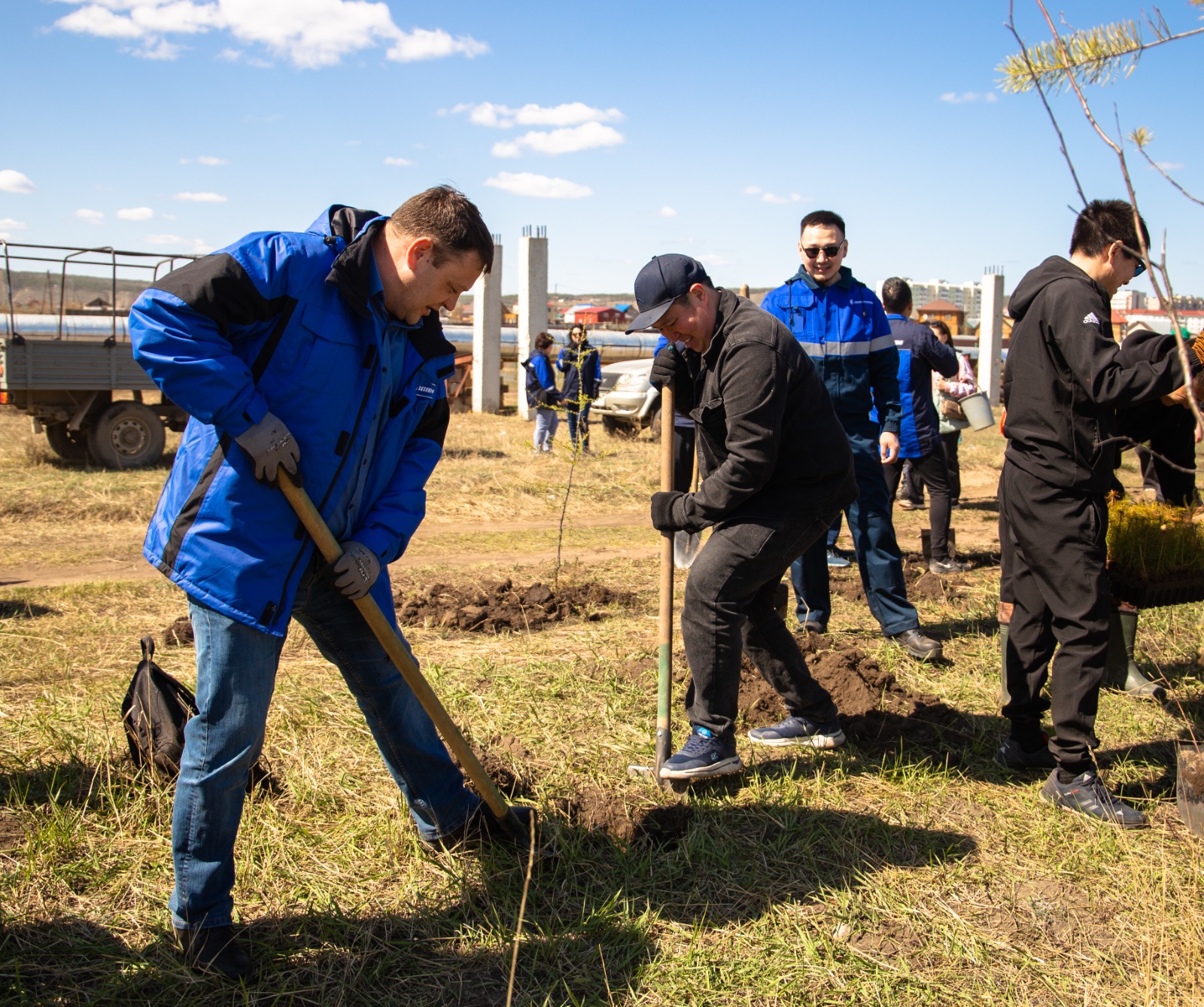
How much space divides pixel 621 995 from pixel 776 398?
1890 millimetres

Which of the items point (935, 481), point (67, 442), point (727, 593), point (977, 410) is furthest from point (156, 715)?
point (67, 442)

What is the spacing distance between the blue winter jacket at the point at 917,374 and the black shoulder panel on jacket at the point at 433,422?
5109mm

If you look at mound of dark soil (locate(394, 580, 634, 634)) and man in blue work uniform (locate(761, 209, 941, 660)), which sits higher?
man in blue work uniform (locate(761, 209, 941, 660))

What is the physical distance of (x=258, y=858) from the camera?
10.5 ft

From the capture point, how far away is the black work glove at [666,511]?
12.1ft

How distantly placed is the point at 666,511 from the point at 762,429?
1.68ft

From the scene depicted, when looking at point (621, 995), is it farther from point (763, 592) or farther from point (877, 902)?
point (763, 592)

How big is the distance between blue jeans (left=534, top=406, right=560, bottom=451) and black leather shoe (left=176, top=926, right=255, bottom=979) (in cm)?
1171

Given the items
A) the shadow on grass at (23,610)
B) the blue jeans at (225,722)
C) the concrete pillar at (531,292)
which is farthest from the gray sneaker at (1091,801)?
the concrete pillar at (531,292)

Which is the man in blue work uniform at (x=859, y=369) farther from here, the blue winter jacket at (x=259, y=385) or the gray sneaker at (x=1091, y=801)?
the blue winter jacket at (x=259, y=385)

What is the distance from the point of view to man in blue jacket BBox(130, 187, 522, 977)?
2.40 metres

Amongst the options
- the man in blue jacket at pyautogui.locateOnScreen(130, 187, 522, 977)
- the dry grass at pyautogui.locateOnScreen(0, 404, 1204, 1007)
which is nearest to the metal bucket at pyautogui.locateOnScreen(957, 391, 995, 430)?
the dry grass at pyautogui.locateOnScreen(0, 404, 1204, 1007)

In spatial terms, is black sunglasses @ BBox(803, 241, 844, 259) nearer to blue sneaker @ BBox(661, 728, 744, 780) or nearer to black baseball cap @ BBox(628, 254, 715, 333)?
black baseball cap @ BBox(628, 254, 715, 333)

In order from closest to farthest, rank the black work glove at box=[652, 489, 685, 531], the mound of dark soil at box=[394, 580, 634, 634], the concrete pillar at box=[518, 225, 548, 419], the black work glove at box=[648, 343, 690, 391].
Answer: the black work glove at box=[652, 489, 685, 531]
the black work glove at box=[648, 343, 690, 391]
the mound of dark soil at box=[394, 580, 634, 634]
the concrete pillar at box=[518, 225, 548, 419]
